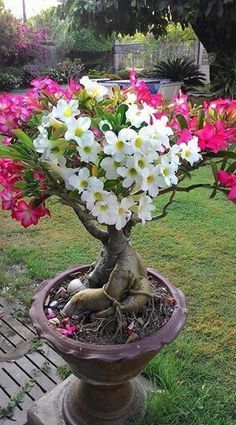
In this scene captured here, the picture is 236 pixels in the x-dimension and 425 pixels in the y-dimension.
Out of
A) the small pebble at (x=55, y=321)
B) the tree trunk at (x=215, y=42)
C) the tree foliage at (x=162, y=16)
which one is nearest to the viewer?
the small pebble at (x=55, y=321)

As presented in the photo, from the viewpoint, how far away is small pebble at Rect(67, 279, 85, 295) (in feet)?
5.21

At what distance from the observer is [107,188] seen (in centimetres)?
110

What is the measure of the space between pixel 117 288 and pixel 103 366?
25 centimetres

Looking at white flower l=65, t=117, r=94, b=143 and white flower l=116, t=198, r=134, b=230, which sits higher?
white flower l=65, t=117, r=94, b=143

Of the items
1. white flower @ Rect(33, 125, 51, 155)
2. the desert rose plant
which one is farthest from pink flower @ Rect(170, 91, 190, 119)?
white flower @ Rect(33, 125, 51, 155)

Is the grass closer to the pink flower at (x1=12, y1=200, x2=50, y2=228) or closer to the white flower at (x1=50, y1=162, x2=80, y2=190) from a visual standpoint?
the pink flower at (x1=12, y1=200, x2=50, y2=228)

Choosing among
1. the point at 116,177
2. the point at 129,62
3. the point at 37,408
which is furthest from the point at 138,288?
the point at 129,62

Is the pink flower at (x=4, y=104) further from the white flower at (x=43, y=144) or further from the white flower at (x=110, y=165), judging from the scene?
the white flower at (x=110, y=165)

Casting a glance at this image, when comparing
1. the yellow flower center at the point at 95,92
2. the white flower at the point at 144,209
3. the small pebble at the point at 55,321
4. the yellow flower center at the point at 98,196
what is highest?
the yellow flower center at the point at 95,92

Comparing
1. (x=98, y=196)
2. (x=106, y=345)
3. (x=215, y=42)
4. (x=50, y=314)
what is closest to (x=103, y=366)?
(x=106, y=345)

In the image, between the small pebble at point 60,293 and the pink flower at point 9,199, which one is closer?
the pink flower at point 9,199

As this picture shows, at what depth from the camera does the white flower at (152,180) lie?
1038mm

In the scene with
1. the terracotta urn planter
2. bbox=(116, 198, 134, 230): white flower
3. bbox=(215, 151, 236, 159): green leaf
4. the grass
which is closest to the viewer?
bbox=(116, 198, 134, 230): white flower

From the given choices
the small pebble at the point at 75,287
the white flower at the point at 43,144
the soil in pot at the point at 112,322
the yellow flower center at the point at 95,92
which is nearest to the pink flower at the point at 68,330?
the soil in pot at the point at 112,322
